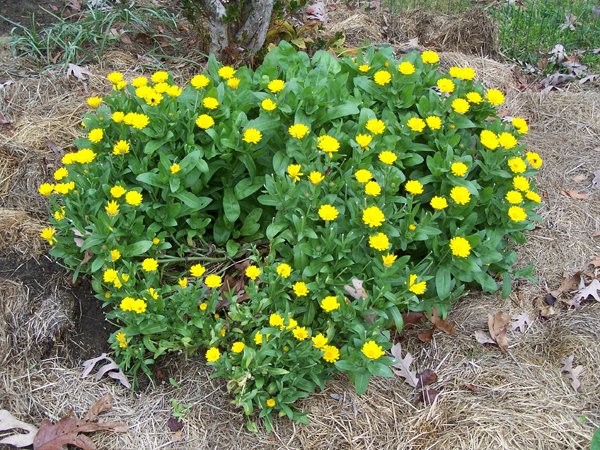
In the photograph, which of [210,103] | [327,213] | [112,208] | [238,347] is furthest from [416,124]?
[112,208]

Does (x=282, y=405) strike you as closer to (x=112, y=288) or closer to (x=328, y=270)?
(x=328, y=270)

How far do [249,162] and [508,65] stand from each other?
332 centimetres

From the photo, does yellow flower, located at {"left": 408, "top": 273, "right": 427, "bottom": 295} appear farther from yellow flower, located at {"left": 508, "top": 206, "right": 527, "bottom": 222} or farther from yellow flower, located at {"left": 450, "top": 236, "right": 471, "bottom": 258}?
yellow flower, located at {"left": 508, "top": 206, "right": 527, "bottom": 222}

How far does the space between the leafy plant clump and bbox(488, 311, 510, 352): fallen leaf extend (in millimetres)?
171

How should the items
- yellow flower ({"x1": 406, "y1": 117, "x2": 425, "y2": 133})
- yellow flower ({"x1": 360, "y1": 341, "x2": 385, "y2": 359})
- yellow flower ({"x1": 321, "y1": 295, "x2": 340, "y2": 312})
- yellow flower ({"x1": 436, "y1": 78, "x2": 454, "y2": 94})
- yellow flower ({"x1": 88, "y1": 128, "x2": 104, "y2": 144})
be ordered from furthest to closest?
1. yellow flower ({"x1": 436, "y1": 78, "x2": 454, "y2": 94})
2. yellow flower ({"x1": 406, "y1": 117, "x2": 425, "y2": 133})
3. yellow flower ({"x1": 88, "y1": 128, "x2": 104, "y2": 144})
4. yellow flower ({"x1": 321, "y1": 295, "x2": 340, "y2": 312})
5. yellow flower ({"x1": 360, "y1": 341, "x2": 385, "y2": 359})

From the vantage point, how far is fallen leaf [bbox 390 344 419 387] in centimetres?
285

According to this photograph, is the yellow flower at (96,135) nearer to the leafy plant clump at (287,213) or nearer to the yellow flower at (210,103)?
the leafy plant clump at (287,213)

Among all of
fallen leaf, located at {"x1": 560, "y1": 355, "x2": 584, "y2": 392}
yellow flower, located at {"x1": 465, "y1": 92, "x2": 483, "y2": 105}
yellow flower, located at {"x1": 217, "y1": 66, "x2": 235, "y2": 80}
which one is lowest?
fallen leaf, located at {"x1": 560, "y1": 355, "x2": 584, "y2": 392}

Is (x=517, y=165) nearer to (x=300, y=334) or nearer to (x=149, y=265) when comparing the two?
(x=300, y=334)

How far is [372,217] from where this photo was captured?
262 centimetres

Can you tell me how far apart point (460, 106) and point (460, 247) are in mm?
744

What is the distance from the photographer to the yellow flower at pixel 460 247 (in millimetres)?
2730

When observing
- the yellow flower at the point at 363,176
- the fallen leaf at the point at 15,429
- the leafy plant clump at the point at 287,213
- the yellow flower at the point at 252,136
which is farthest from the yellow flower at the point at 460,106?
the fallen leaf at the point at 15,429

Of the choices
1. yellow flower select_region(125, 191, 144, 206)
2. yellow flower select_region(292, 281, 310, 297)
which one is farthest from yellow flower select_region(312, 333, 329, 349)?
yellow flower select_region(125, 191, 144, 206)
